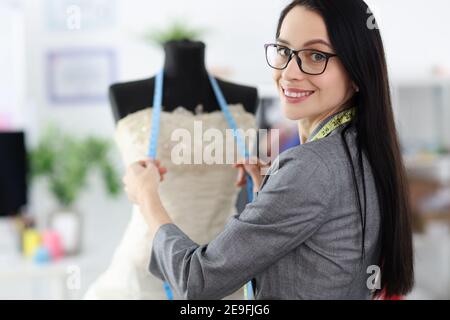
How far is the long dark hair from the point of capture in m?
0.94

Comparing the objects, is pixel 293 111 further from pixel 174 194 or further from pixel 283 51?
pixel 174 194

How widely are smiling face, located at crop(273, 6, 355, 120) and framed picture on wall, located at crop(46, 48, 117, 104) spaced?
127 inches

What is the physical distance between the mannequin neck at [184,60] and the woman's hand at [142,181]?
0.34 meters

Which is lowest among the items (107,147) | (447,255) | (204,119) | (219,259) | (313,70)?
(447,255)

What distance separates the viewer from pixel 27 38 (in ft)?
13.3

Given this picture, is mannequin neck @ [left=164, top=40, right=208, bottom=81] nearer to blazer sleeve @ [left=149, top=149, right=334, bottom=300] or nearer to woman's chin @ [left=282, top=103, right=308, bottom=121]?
woman's chin @ [left=282, top=103, right=308, bottom=121]

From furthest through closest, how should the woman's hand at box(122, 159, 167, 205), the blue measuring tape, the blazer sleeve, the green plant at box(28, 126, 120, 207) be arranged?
the green plant at box(28, 126, 120, 207) → the blue measuring tape → the woman's hand at box(122, 159, 167, 205) → the blazer sleeve

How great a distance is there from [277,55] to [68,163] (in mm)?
2688

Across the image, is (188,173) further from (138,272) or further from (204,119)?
(138,272)

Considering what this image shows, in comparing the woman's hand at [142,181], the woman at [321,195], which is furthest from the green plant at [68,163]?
the woman at [321,195]

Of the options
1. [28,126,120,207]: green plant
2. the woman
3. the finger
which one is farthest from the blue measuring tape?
[28,126,120,207]: green plant

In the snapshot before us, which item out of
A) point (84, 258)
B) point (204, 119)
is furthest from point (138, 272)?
point (84, 258)

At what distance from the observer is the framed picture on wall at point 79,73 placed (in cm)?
405

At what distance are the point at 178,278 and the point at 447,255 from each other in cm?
366
